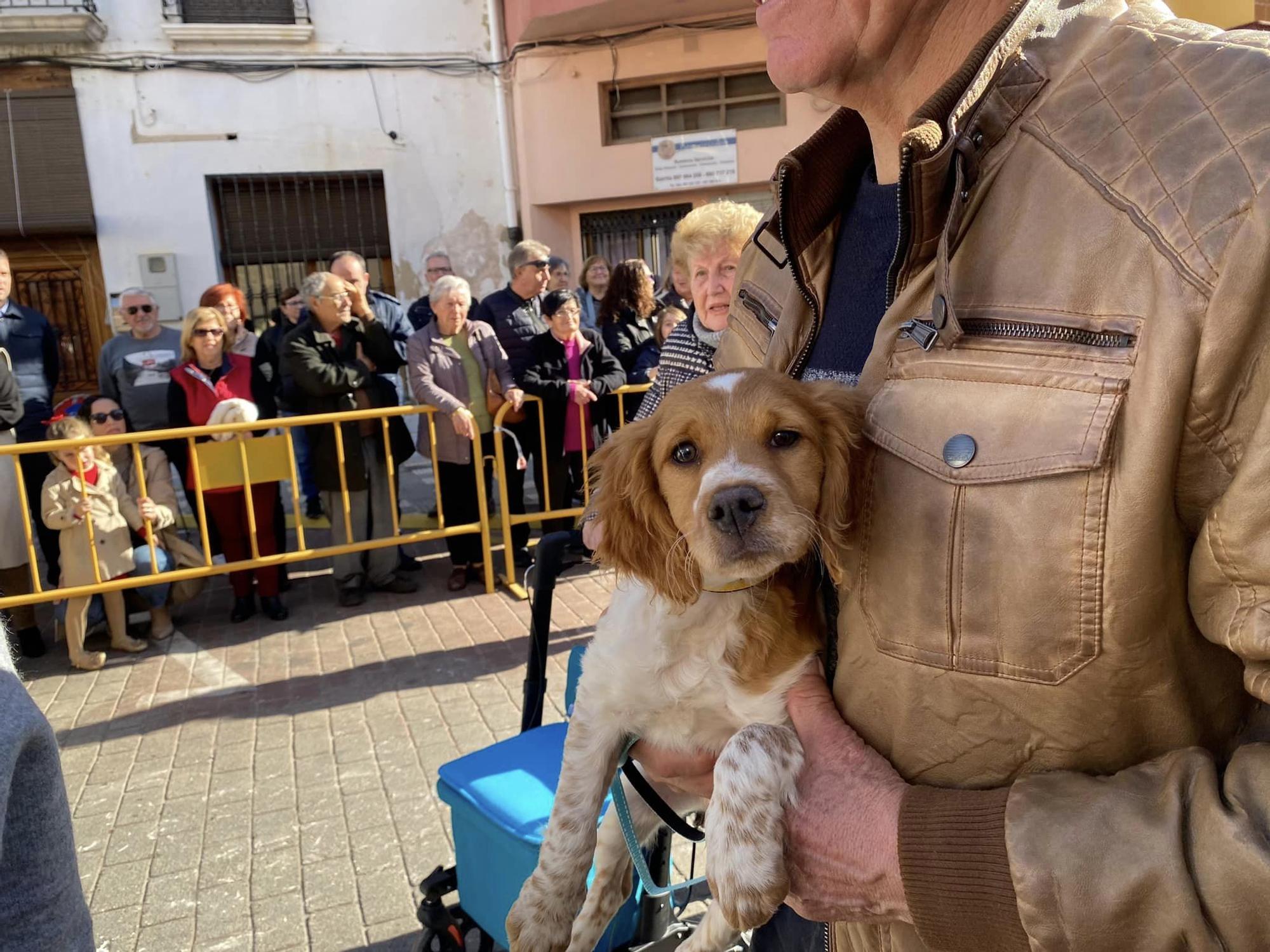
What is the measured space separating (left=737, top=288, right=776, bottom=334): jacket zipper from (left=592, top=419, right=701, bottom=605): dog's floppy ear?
33 cm

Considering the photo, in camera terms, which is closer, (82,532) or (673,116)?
(82,532)

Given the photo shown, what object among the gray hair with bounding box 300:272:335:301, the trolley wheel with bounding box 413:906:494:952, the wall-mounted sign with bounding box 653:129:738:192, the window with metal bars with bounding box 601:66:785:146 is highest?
the window with metal bars with bounding box 601:66:785:146

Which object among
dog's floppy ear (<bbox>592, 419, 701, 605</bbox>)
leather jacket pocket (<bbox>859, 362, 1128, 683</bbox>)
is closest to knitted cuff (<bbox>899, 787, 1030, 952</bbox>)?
leather jacket pocket (<bbox>859, 362, 1128, 683</bbox>)

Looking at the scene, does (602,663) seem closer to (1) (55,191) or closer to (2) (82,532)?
(2) (82,532)

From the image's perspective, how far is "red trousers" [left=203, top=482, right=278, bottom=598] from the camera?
22.1ft

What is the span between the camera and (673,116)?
13.8 m

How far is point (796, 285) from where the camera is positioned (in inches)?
71.8

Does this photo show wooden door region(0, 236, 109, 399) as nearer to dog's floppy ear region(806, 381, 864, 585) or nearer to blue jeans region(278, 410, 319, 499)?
blue jeans region(278, 410, 319, 499)

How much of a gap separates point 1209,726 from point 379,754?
4.16 metres

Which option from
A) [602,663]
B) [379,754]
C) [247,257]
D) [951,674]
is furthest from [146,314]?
[951,674]

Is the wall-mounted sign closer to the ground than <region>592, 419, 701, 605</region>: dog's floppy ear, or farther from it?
farther from it

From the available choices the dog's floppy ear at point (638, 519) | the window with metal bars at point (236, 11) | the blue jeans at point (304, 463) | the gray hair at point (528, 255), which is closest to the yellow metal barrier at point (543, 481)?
the gray hair at point (528, 255)

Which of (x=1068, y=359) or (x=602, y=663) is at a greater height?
(x=1068, y=359)

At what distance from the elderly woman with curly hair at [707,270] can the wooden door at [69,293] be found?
11.2 metres
